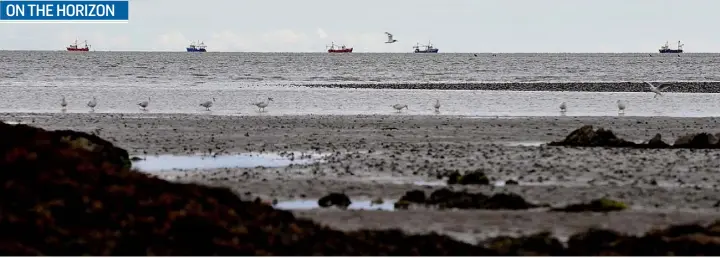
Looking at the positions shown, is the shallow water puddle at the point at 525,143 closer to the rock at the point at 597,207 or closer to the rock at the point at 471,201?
the rock at the point at 471,201

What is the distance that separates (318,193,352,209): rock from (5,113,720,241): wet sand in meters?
0.54

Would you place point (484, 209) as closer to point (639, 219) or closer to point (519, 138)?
point (639, 219)

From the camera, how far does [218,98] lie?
64062mm

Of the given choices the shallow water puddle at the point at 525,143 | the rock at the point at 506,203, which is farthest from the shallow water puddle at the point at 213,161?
Result: the rock at the point at 506,203

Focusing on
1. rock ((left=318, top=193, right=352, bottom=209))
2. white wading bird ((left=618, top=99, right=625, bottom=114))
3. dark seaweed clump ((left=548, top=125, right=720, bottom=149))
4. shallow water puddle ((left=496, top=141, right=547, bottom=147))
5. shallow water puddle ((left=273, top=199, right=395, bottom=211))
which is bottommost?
shallow water puddle ((left=273, top=199, right=395, bottom=211))

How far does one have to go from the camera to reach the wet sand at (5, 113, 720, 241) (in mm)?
17438

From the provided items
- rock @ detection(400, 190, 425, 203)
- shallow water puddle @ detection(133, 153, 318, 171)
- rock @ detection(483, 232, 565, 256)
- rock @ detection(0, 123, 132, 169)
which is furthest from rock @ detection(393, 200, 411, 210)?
shallow water puddle @ detection(133, 153, 318, 171)

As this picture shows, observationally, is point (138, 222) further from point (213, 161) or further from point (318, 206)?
point (213, 161)

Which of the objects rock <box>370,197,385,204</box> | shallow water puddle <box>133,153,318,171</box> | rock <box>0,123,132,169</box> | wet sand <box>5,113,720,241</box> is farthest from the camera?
shallow water puddle <box>133,153,318,171</box>

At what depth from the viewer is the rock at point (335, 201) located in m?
18.5

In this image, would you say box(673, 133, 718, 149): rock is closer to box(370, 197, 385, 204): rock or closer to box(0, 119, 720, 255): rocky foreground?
box(370, 197, 385, 204): rock

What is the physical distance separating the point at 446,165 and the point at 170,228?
39.3 ft

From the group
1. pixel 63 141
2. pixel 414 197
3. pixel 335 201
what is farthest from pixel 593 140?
pixel 63 141

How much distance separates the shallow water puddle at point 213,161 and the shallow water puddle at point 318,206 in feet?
18.7
